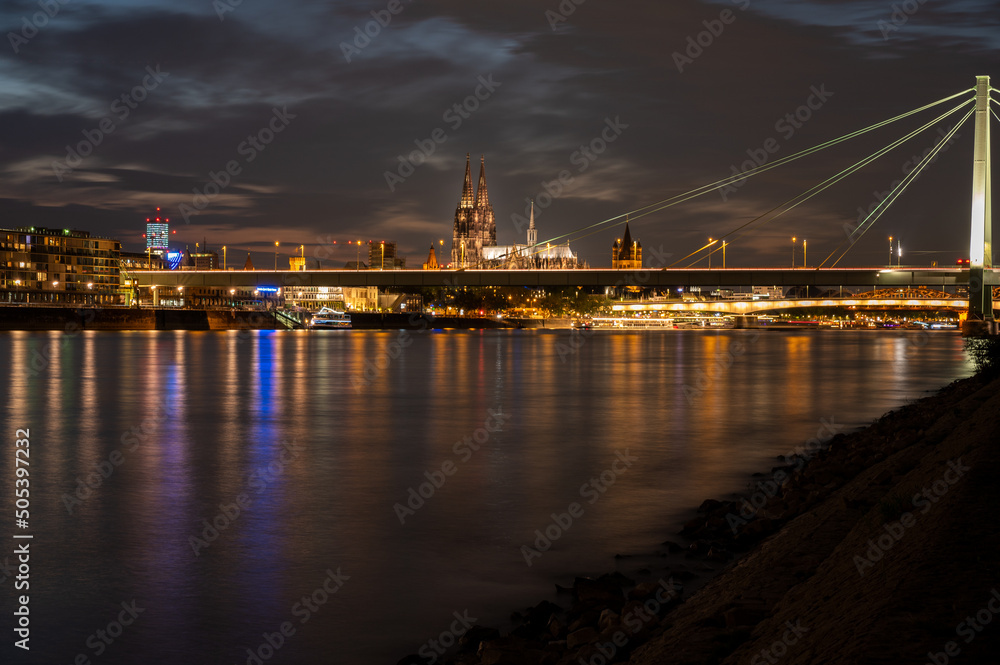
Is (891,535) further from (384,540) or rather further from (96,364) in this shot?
(96,364)

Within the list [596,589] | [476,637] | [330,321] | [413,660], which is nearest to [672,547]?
[596,589]

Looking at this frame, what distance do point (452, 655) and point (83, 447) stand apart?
14722 millimetres

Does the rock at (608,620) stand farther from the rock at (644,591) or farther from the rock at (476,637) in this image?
the rock at (644,591)

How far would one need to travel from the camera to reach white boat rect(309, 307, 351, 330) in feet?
529

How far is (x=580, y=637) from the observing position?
7.75 metres

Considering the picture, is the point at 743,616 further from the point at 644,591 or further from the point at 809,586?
the point at 644,591

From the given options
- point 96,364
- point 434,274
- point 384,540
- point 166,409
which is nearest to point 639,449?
point 384,540

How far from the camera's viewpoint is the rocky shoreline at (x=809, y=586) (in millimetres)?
5266

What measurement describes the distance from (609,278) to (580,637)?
9653 centimetres

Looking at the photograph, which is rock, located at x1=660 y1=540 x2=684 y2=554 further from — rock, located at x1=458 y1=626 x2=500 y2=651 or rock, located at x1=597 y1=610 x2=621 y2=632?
rock, located at x1=458 y1=626 x2=500 y2=651

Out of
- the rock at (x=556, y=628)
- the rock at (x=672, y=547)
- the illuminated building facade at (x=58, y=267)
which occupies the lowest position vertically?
the rock at (x=672, y=547)

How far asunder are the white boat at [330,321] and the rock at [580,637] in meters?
155

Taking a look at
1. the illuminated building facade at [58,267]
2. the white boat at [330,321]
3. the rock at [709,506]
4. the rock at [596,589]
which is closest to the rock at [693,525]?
the rock at [709,506]

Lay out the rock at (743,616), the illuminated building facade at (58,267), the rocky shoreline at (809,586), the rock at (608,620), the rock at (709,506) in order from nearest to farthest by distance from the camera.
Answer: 1. the rocky shoreline at (809,586)
2. the rock at (743,616)
3. the rock at (608,620)
4. the rock at (709,506)
5. the illuminated building facade at (58,267)
